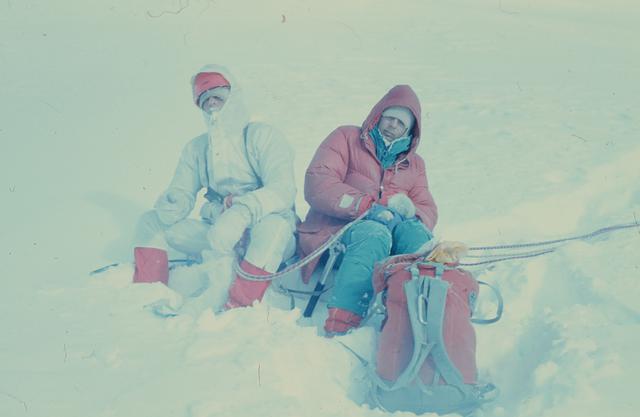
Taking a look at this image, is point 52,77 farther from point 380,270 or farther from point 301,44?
point 380,270

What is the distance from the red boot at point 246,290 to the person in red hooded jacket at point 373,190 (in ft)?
1.00

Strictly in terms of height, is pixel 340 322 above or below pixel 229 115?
below

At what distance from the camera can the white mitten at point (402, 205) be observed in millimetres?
3572

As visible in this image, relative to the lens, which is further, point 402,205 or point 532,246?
point 532,246

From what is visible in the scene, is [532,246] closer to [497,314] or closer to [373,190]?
[497,314]

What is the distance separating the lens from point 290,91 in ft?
25.0

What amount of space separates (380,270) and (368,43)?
7.46 meters

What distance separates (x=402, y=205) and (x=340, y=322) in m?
0.74

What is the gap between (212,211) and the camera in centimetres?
389

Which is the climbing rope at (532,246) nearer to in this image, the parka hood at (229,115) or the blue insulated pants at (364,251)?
the blue insulated pants at (364,251)

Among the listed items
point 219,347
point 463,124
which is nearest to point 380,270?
point 219,347

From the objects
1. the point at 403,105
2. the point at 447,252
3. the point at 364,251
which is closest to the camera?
the point at 447,252

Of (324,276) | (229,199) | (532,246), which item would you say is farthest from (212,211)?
(532,246)

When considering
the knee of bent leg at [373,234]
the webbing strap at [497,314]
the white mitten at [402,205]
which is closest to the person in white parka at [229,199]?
the knee of bent leg at [373,234]
